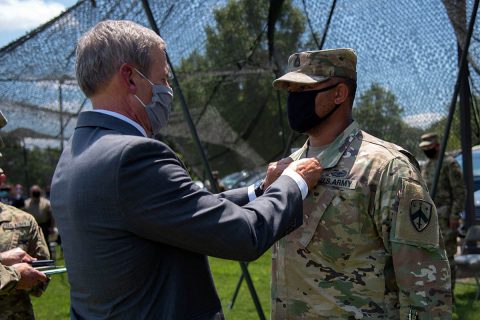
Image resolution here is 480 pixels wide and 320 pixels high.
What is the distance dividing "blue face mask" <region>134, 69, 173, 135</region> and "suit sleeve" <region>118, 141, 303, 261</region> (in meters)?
0.20

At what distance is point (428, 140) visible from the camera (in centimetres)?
680

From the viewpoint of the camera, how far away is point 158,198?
1729mm

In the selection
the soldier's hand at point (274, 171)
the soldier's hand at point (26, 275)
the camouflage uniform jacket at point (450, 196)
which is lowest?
the camouflage uniform jacket at point (450, 196)

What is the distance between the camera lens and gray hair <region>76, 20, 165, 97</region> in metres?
1.84

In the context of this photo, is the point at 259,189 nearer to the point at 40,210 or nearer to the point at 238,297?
the point at 238,297

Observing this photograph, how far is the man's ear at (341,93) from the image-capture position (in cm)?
264

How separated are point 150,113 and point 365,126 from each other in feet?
15.3

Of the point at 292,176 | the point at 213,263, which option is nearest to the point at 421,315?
the point at 292,176

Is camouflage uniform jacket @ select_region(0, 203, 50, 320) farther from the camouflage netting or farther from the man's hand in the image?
the camouflage netting

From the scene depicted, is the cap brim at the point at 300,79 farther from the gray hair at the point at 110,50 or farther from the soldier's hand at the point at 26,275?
the soldier's hand at the point at 26,275

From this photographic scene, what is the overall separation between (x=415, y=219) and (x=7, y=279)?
1938 mm

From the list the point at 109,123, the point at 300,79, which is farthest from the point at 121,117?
the point at 300,79

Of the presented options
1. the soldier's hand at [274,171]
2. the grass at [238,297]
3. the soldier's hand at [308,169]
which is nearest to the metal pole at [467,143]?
the grass at [238,297]

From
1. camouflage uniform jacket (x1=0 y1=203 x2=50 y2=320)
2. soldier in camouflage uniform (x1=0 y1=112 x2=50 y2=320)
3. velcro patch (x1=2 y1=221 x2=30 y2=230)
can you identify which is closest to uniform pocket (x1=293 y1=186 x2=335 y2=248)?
soldier in camouflage uniform (x1=0 y1=112 x2=50 y2=320)
